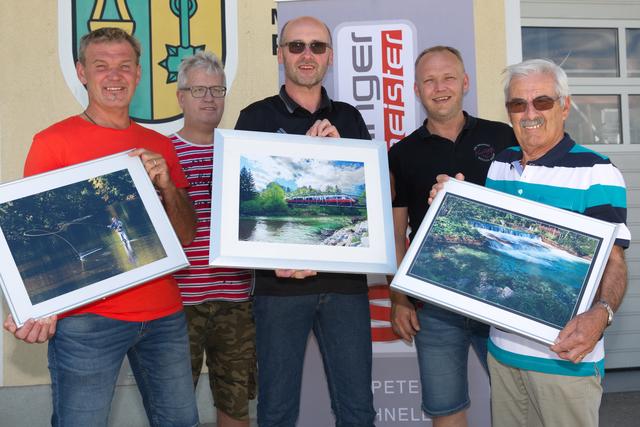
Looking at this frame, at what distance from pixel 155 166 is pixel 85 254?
17.3 inches

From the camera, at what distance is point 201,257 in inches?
125

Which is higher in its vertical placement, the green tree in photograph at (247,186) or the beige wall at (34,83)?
the beige wall at (34,83)

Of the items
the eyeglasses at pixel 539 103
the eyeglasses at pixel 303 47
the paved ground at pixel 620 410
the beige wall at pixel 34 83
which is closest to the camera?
the eyeglasses at pixel 539 103

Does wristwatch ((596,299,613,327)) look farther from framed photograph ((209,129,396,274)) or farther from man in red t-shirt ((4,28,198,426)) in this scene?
man in red t-shirt ((4,28,198,426))

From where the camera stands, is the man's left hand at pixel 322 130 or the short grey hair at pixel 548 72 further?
the man's left hand at pixel 322 130

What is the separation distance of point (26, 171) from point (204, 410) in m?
3.04

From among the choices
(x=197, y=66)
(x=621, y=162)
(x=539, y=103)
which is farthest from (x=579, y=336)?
(x=621, y=162)

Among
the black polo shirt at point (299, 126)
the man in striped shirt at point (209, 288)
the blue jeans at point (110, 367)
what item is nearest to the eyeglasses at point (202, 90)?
the man in striped shirt at point (209, 288)

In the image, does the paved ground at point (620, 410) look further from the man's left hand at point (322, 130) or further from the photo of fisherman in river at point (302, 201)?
the man's left hand at point (322, 130)

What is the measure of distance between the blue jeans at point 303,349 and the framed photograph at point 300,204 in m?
0.35

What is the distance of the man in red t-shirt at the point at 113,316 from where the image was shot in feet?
7.09

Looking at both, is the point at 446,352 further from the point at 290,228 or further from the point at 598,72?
the point at 598,72

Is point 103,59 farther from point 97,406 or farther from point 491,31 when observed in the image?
point 491,31

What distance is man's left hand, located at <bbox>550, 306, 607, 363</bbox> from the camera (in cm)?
196
